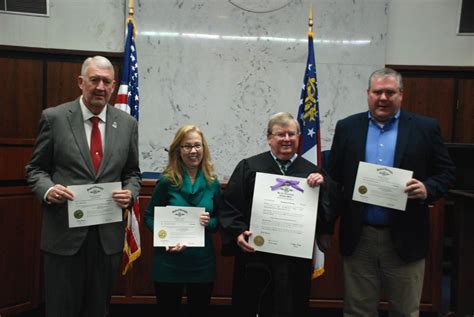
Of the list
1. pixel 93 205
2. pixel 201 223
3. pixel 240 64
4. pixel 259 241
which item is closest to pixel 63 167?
pixel 93 205

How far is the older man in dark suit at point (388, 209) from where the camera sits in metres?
2.18

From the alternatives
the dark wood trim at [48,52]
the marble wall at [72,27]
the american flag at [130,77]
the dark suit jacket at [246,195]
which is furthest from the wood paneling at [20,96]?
the dark suit jacket at [246,195]

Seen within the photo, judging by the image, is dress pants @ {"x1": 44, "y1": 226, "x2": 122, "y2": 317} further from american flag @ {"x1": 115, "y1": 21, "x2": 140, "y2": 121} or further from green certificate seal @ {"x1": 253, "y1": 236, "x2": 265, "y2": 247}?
american flag @ {"x1": 115, "y1": 21, "x2": 140, "y2": 121}

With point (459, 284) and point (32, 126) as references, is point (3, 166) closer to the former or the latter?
point (32, 126)

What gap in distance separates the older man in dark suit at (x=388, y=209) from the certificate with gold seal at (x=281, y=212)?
0.28m

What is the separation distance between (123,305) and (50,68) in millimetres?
3621

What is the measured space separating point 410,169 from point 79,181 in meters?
1.76

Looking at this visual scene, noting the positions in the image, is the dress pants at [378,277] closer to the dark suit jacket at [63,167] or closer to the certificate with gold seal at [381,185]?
the certificate with gold seal at [381,185]

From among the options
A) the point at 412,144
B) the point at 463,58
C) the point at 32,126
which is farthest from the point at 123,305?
the point at 463,58

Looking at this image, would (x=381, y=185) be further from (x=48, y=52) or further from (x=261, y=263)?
(x=48, y=52)

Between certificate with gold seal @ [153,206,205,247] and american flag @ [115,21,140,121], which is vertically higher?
american flag @ [115,21,140,121]

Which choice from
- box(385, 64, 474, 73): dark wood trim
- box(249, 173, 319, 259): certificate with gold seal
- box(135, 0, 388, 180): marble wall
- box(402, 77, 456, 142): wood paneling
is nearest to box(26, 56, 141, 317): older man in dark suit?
box(249, 173, 319, 259): certificate with gold seal

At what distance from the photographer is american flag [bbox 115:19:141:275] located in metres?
3.06

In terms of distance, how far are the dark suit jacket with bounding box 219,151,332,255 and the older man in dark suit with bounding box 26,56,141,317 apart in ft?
1.74
